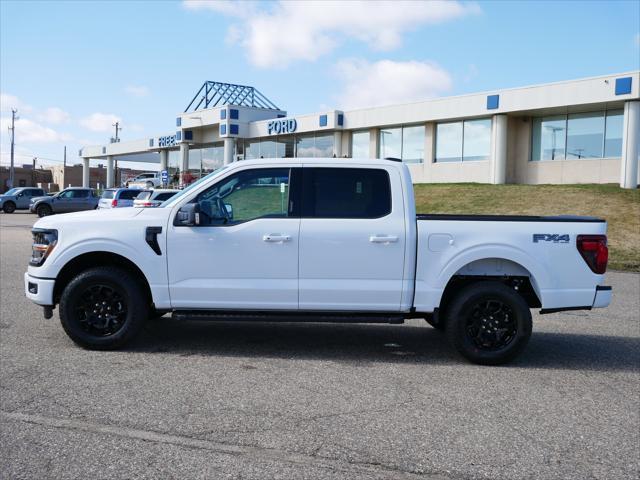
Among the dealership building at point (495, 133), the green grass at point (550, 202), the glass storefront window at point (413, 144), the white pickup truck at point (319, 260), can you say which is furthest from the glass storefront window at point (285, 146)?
the white pickup truck at point (319, 260)

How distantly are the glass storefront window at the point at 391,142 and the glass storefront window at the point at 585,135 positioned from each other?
34.6ft

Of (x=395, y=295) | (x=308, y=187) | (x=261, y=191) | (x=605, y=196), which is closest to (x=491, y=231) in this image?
(x=395, y=295)

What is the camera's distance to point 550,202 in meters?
28.1

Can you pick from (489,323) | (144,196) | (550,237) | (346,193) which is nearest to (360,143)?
(144,196)

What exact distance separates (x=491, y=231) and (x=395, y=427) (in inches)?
104

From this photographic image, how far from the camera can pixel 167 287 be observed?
21.6 feet

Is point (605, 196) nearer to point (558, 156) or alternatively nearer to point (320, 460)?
point (558, 156)

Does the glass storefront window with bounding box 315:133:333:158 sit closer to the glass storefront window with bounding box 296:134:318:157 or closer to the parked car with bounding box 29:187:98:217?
the glass storefront window with bounding box 296:134:318:157

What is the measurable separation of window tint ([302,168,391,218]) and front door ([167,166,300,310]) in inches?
11.4

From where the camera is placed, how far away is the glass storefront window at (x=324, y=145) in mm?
43719

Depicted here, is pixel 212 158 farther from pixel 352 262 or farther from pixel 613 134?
pixel 352 262

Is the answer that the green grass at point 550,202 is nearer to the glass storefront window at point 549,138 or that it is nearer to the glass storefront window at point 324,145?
the glass storefront window at point 549,138

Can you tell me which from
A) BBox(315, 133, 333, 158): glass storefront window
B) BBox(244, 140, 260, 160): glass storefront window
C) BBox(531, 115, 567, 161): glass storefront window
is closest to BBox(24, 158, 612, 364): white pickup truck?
BBox(531, 115, 567, 161): glass storefront window

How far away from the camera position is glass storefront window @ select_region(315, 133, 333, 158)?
4372cm
